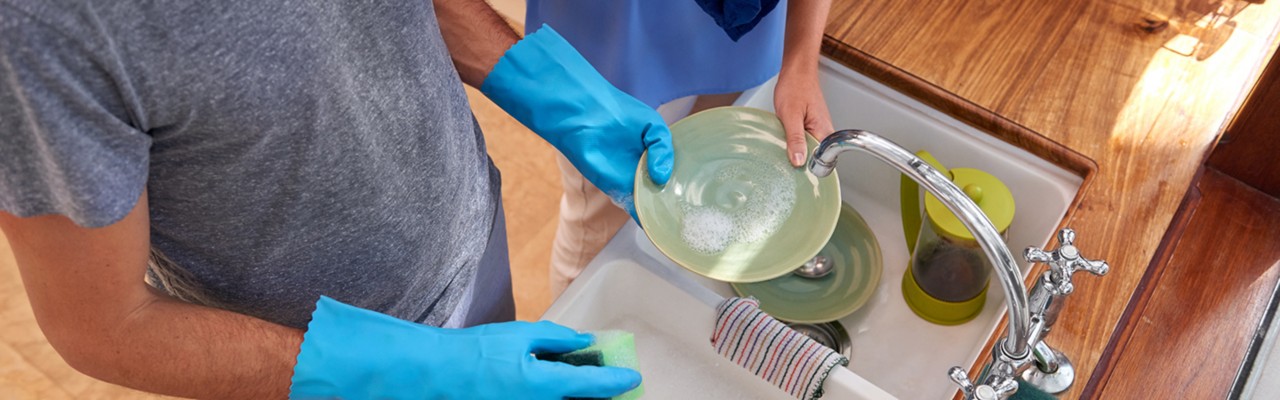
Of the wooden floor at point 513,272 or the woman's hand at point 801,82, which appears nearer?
the woman's hand at point 801,82

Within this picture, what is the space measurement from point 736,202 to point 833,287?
0.28 m

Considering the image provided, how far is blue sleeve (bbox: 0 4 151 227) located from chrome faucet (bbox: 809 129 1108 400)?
0.61 m

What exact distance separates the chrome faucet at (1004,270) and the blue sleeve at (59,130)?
614 millimetres

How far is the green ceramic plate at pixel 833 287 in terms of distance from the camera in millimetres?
1277

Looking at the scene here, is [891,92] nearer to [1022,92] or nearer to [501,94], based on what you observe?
[1022,92]

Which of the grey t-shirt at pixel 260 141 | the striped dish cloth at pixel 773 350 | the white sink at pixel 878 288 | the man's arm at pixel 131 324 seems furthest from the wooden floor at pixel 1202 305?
the man's arm at pixel 131 324

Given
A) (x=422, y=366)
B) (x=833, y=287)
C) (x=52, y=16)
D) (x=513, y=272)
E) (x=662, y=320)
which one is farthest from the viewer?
(x=513, y=272)

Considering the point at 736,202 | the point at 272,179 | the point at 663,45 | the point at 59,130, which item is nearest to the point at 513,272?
the point at 663,45

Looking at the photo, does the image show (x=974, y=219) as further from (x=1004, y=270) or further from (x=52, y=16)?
(x=52, y=16)

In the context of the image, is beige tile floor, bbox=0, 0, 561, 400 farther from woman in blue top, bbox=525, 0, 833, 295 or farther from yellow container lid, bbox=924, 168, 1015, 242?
yellow container lid, bbox=924, 168, 1015, 242

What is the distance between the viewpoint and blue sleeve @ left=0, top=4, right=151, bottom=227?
0.61m

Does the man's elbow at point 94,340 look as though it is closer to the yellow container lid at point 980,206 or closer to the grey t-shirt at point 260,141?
the grey t-shirt at point 260,141

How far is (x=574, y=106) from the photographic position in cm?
111

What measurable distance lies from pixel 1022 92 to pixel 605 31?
0.59 metres
